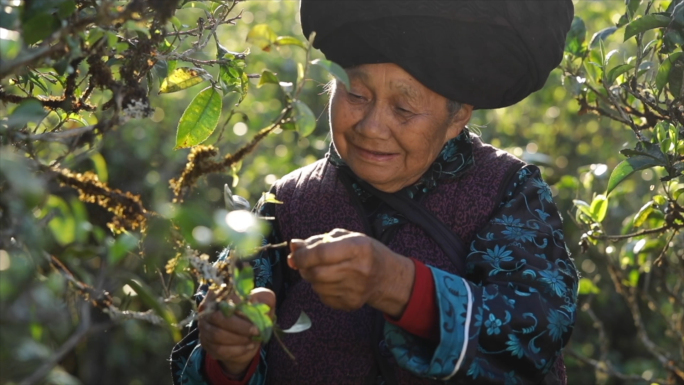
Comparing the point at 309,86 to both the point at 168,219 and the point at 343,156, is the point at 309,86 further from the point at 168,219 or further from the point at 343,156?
the point at 168,219

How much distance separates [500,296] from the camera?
6.48 ft

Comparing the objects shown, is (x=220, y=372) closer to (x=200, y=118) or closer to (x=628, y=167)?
(x=200, y=118)

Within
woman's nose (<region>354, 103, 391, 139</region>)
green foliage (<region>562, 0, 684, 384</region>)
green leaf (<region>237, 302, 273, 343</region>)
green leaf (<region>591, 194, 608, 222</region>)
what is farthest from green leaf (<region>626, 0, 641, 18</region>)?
green leaf (<region>237, 302, 273, 343</region>)

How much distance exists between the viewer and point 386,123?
213cm

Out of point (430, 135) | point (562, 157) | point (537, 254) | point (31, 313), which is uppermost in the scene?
point (31, 313)

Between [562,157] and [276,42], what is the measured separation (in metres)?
4.64

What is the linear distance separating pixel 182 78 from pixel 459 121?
693 millimetres

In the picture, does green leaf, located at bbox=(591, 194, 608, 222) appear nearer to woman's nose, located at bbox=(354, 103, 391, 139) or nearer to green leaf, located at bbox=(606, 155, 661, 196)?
green leaf, located at bbox=(606, 155, 661, 196)

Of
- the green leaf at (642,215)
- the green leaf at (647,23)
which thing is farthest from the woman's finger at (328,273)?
the green leaf at (642,215)

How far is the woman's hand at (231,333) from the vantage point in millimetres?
1792

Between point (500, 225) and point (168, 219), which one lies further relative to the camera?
point (500, 225)

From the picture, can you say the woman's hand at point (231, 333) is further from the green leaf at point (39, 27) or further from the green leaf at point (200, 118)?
the green leaf at point (39, 27)

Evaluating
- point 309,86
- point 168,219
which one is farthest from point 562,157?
point 168,219

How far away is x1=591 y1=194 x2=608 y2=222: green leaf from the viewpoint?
2.53 m
